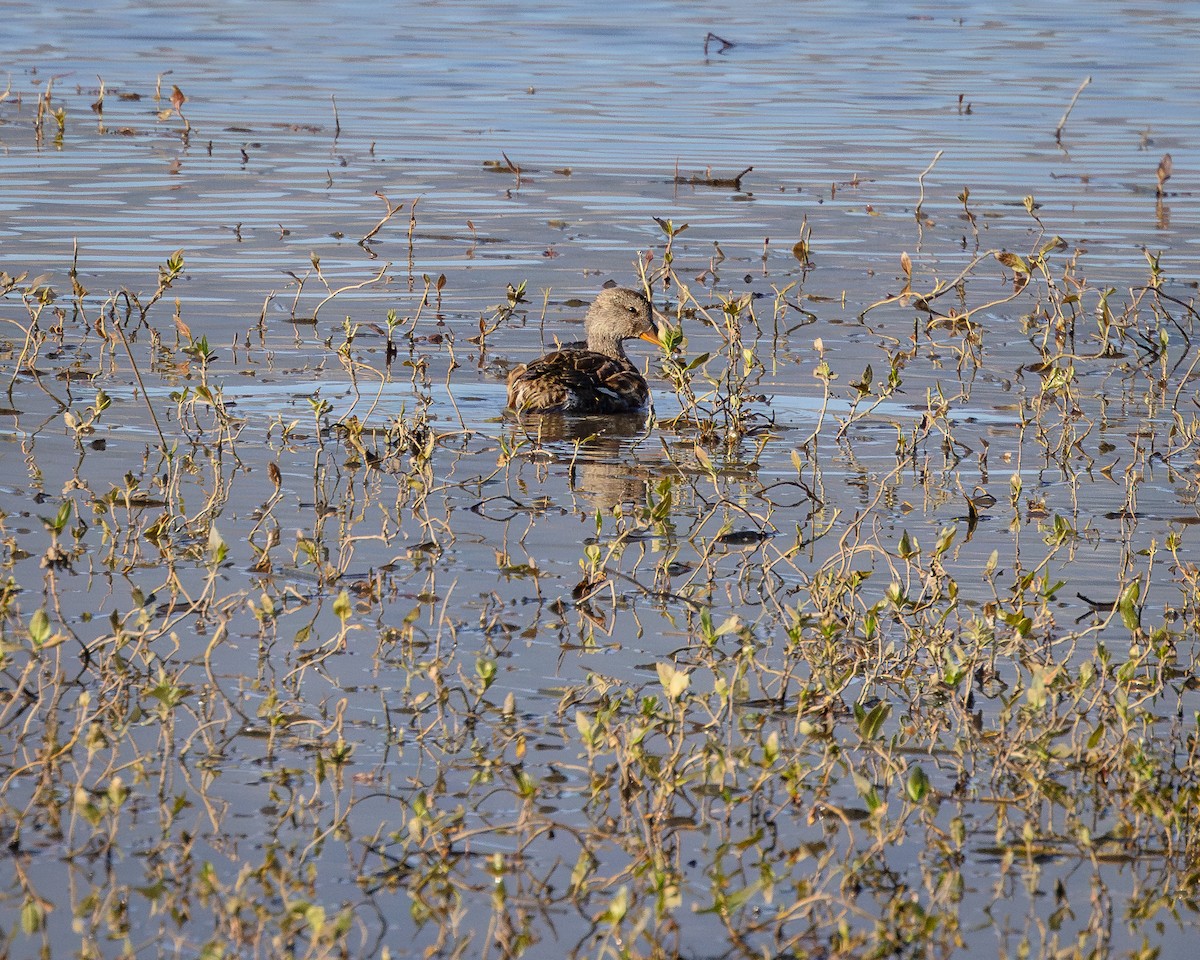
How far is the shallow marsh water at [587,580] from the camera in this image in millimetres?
4824

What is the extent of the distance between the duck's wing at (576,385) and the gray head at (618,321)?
0.98 metres

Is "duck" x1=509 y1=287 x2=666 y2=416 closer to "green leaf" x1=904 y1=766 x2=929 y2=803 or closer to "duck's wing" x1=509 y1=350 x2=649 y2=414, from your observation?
"duck's wing" x1=509 y1=350 x2=649 y2=414

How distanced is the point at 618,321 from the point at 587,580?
5.30 meters

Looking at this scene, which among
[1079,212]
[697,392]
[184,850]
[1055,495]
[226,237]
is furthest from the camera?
[1079,212]

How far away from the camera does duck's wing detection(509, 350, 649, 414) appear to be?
10547 mm

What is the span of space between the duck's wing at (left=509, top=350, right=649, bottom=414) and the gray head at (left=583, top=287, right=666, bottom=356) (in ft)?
3.20

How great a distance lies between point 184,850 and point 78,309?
8.01 meters

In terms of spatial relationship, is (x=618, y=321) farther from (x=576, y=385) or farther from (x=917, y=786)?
(x=917, y=786)

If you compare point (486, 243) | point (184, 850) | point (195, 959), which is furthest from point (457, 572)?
point (486, 243)

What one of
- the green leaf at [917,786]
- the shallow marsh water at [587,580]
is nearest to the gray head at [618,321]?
the shallow marsh water at [587,580]

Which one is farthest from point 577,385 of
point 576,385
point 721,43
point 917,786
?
point 721,43

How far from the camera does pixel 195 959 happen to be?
14.4 feet

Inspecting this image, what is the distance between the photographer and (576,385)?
10594 mm

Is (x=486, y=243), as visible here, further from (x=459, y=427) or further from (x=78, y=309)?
(x=459, y=427)
